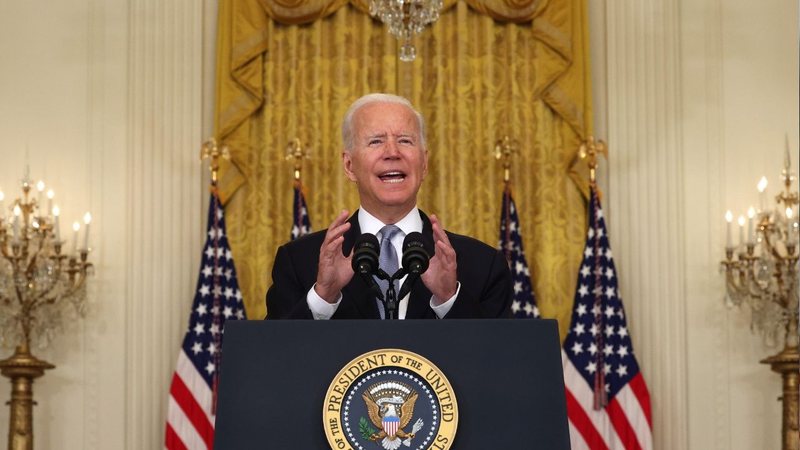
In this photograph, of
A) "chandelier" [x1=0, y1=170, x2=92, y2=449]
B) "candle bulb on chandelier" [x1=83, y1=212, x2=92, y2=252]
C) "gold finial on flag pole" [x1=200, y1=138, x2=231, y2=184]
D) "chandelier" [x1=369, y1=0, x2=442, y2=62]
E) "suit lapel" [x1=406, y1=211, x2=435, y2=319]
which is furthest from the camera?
"gold finial on flag pole" [x1=200, y1=138, x2=231, y2=184]

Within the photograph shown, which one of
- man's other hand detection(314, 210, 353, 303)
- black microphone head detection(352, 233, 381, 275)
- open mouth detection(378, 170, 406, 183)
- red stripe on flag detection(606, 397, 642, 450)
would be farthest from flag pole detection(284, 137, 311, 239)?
black microphone head detection(352, 233, 381, 275)

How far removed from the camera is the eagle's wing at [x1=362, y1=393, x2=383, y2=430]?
8.43 ft

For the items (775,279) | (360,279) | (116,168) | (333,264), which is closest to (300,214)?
(116,168)

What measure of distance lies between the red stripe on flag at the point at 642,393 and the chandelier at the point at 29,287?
3809 mm

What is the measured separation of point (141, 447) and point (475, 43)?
3.76m

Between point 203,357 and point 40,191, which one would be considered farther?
point 40,191

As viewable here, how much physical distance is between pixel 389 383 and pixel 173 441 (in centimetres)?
626

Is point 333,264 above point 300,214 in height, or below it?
below

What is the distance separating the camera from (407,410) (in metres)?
2.58

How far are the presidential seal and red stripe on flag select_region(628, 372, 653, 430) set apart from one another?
20.8ft

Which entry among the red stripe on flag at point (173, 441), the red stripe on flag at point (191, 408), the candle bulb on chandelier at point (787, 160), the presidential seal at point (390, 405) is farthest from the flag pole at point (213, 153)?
the presidential seal at point (390, 405)

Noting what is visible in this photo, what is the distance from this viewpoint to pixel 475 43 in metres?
9.37

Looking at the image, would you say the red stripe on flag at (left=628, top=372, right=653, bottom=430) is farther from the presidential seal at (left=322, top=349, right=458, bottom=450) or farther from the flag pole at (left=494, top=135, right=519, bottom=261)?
the presidential seal at (left=322, top=349, right=458, bottom=450)

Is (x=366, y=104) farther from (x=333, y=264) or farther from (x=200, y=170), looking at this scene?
(x=200, y=170)
